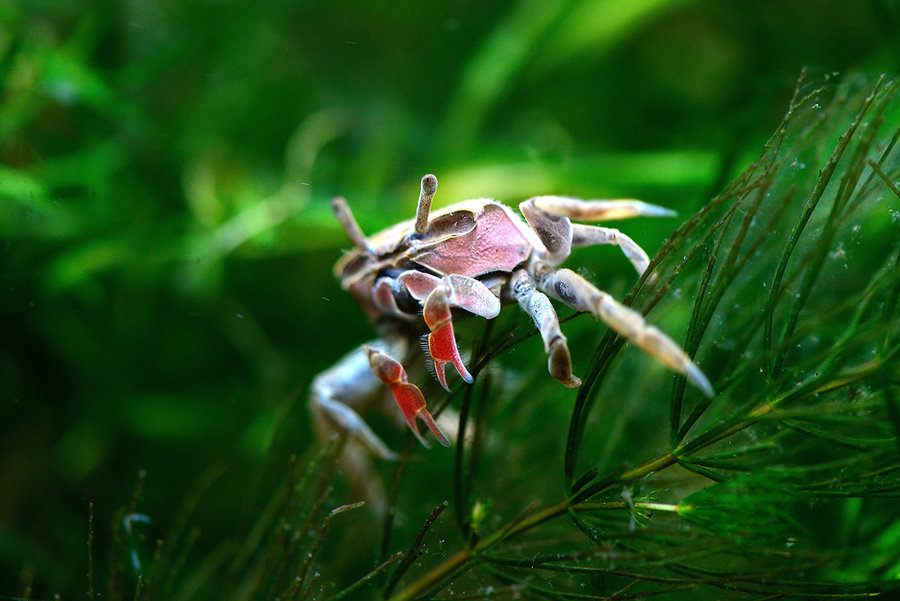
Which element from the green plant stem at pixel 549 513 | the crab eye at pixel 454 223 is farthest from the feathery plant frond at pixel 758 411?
the crab eye at pixel 454 223

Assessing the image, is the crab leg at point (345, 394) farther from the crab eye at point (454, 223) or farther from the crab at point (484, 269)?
the crab eye at point (454, 223)

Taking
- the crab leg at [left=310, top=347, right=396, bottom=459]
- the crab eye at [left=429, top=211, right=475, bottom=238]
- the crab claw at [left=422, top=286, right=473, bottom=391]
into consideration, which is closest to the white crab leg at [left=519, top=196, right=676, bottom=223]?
the crab eye at [left=429, top=211, right=475, bottom=238]

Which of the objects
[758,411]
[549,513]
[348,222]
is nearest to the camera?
[758,411]

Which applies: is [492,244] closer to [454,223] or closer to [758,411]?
[454,223]

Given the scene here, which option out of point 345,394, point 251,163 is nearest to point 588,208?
point 345,394

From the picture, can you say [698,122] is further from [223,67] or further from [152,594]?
[152,594]

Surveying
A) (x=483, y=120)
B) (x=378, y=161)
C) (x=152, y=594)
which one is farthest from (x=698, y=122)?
(x=152, y=594)

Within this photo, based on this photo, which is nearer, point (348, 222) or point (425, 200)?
point (425, 200)

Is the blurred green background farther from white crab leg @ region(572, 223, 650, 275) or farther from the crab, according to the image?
the crab
